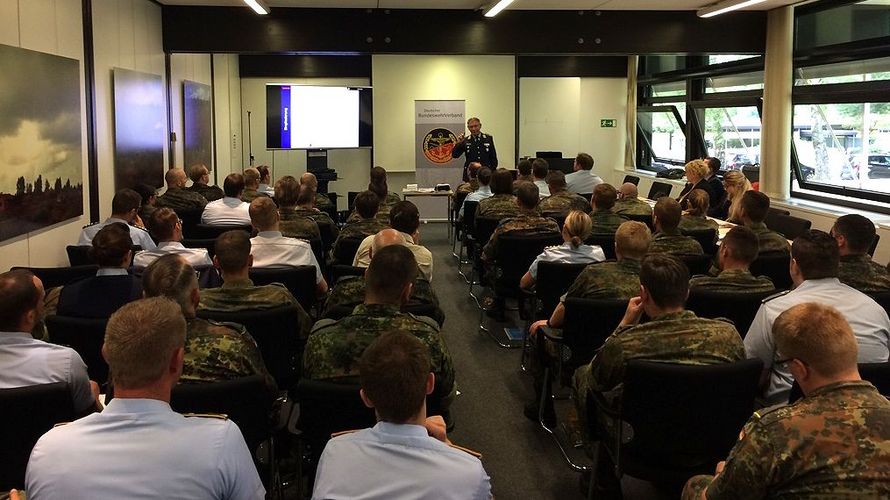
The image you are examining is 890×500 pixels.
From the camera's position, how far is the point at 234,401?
2.41m

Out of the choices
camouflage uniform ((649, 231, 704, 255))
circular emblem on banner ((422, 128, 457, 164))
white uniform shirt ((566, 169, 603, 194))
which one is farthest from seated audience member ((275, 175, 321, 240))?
circular emblem on banner ((422, 128, 457, 164))

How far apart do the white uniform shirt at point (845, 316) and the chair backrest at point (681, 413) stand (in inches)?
17.9

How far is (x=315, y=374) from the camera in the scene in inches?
107

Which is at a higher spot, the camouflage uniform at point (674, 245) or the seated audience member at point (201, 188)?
the seated audience member at point (201, 188)

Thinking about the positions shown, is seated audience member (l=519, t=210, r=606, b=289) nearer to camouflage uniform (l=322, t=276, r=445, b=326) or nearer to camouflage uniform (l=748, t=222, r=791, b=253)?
camouflage uniform (l=322, t=276, r=445, b=326)

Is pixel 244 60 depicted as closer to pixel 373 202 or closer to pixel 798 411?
pixel 373 202

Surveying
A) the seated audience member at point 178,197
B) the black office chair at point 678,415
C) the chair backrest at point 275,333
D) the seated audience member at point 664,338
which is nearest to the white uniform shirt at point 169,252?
the chair backrest at point 275,333

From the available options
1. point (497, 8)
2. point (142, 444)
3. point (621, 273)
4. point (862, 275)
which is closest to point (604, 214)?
point (621, 273)

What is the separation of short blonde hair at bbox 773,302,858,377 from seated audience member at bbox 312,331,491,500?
34.1 inches

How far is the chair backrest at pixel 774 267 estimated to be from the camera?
16.1ft

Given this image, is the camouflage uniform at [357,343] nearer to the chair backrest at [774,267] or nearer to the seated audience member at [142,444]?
the seated audience member at [142,444]

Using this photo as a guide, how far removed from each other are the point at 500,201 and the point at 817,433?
5657 millimetres

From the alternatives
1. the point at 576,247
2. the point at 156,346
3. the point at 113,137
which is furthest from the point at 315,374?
the point at 113,137

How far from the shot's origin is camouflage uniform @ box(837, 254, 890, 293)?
3.92m
